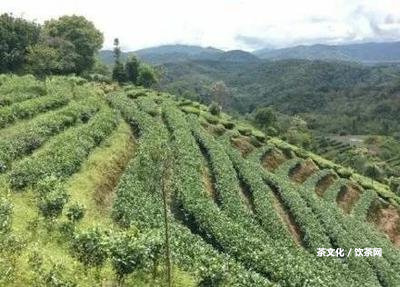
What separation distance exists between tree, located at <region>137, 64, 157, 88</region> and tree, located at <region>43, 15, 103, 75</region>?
11.1 meters

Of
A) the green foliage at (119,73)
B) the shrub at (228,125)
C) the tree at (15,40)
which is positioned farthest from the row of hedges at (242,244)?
the green foliage at (119,73)

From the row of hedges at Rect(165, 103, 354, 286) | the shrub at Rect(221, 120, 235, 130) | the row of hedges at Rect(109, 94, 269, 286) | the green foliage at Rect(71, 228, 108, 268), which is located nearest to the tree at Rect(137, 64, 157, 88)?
the shrub at Rect(221, 120, 235, 130)

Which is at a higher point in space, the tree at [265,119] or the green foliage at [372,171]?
the tree at [265,119]

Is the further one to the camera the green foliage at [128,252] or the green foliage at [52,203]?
the green foliage at [52,203]

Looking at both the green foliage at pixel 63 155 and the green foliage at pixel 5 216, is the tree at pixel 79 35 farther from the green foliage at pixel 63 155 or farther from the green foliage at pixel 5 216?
the green foliage at pixel 5 216

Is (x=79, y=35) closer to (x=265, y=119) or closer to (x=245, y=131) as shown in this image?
(x=245, y=131)

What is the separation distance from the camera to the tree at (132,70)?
12759 centimetres

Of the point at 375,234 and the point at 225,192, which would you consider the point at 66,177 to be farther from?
the point at 375,234

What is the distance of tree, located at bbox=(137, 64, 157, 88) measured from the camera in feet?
417

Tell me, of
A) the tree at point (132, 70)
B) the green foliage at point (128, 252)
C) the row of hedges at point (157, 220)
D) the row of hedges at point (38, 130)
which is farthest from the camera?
the tree at point (132, 70)

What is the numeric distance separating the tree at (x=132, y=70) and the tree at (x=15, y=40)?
25.1 metres

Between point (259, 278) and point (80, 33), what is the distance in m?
95.2

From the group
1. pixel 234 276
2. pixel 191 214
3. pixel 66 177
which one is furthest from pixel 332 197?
pixel 234 276

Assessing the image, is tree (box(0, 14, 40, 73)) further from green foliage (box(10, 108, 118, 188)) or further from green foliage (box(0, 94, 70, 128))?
green foliage (box(10, 108, 118, 188))
